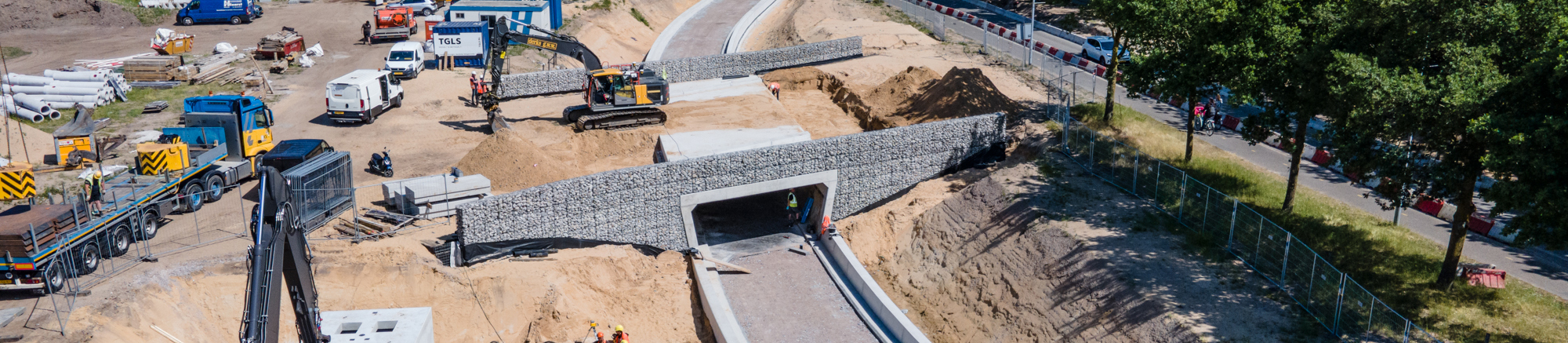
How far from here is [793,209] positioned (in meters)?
31.6

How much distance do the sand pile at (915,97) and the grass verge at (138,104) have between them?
2561 cm

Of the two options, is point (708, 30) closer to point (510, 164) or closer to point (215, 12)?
point (215, 12)

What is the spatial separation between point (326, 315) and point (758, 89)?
2660 cm

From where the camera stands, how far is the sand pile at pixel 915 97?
37094mm

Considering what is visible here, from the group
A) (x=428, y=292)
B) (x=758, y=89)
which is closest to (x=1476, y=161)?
(x=428, y=292)

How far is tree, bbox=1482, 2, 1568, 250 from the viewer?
1647cm

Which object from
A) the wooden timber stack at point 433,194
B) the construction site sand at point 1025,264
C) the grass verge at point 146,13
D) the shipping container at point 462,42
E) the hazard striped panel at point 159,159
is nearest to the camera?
the construction site sand at point 1025,264

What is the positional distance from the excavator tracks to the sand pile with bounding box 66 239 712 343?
472 inches

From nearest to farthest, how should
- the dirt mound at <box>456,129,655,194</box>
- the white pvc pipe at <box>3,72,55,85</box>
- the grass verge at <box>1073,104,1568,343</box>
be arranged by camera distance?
1. the grass verge at <box>1073,104,1568,343</box>
2. the dirt mound at <box>456,129,655,194</box>
3. the white pvc pipe at <box>3,72,55,85</box>

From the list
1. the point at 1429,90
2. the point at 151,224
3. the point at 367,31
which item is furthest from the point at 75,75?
the point at 1429,90

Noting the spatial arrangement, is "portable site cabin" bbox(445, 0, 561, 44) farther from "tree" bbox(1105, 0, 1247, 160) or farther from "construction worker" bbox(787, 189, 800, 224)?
"tree" bbox(1105, 0, 1247, 160)

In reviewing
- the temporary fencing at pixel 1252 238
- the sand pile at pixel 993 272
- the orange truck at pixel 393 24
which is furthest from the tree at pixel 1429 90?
the orange truck at pixel 393 24

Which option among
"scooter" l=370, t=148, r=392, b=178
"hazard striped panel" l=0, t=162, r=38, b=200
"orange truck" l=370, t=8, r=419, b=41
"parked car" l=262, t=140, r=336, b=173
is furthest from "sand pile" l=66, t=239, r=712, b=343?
"orange truck" l=370, t=8, r=419, b=41

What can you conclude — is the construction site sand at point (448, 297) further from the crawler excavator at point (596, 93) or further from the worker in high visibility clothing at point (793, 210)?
the crawler excavator at point (596, 93)
